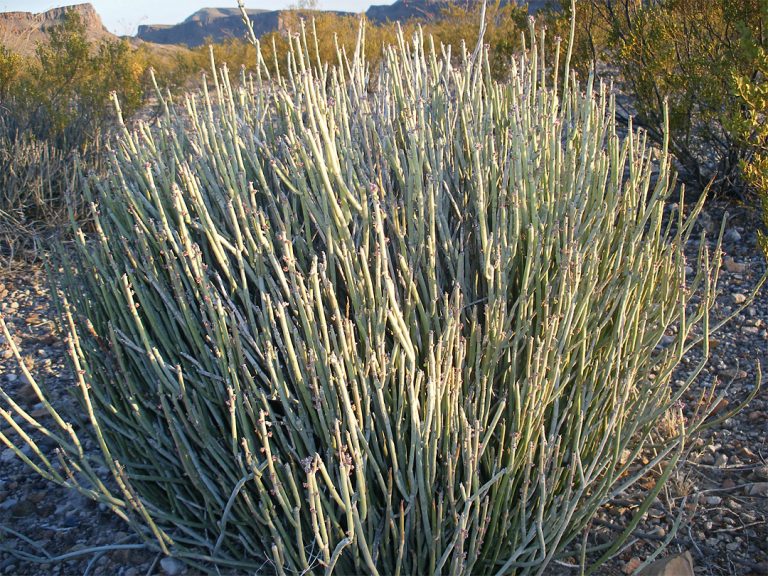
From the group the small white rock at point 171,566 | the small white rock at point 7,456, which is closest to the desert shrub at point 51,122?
the small white rock at point 7,456

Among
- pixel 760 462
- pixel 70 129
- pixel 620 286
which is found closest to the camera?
pixel 620 286

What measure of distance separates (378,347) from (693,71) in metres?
3.68

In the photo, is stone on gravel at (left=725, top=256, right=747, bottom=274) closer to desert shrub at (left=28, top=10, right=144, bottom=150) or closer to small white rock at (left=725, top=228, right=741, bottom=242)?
small white rock at (left=725, top=228, right=741, bottom=242)

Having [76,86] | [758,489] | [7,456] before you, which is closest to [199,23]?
[76,86]

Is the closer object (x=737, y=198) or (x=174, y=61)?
(x=737, y=198)

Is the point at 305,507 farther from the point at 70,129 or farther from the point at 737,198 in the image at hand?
the point at 70,129

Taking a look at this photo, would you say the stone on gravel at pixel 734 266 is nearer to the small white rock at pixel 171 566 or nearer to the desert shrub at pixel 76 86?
the small white rock at pixel 171 566

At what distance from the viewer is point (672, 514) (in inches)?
91.0

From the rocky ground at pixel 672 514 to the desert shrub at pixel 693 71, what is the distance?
169 centimetres

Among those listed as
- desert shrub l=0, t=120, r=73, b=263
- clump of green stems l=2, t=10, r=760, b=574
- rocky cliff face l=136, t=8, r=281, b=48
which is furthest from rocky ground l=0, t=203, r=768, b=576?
rocky cliff face l=136, t=8, r=281, b=48

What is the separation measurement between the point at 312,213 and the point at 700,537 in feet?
5.04

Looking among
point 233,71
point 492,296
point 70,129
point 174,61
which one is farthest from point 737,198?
point 174,61

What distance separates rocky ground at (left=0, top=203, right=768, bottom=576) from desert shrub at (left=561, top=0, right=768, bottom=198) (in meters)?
1.69

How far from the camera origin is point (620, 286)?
2.23 metres
